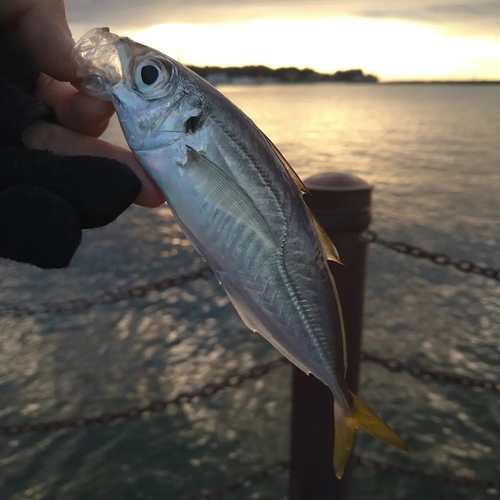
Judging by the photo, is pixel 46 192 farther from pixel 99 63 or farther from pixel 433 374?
pixel 433 374

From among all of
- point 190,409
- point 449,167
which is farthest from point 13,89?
point 449,167

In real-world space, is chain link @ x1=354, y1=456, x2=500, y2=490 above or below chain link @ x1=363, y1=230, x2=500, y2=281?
below

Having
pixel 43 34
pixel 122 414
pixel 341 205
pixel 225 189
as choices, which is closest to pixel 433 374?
pixel 341 205

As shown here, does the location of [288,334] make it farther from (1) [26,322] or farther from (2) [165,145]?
(1) [26,322]

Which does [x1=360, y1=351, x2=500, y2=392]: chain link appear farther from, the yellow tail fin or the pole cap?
the yellow tail fin

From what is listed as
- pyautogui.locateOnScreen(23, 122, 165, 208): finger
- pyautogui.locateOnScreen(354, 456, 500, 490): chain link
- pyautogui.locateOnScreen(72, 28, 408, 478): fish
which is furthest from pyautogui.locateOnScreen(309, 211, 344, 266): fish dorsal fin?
pyautogui.locateOnScreen(354, 456, 500, 490): chain link

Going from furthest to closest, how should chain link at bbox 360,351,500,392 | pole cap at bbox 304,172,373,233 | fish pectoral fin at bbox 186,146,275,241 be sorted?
chain link at bbox 360,351,500,392 → pole cap at bbox 304,172,373,233 → fish pectoral fin at bbox 186,146,275,241

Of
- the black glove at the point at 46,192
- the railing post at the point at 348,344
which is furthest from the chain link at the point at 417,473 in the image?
the black glove at the point at 46,192
